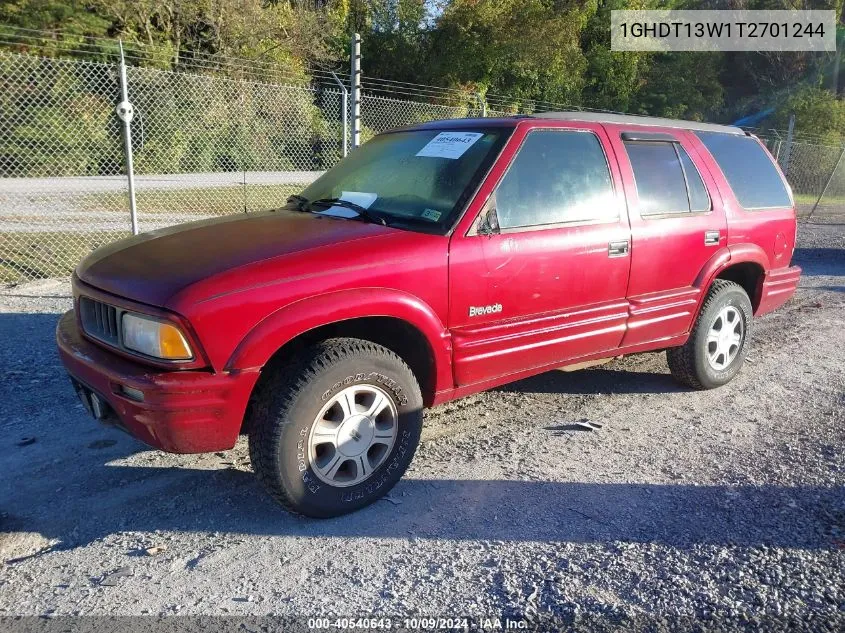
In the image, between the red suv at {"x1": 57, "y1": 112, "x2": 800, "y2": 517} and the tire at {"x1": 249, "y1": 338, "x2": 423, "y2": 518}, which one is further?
the tire at {"x1": 249, "y1": 338, "x2": 423, "y2": 518}

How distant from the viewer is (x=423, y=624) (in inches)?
93.7

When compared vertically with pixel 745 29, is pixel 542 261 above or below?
below

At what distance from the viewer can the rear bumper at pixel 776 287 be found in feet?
16.5

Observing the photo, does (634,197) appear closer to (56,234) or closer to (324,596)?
(324,596)

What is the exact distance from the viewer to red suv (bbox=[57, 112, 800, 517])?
2719mm

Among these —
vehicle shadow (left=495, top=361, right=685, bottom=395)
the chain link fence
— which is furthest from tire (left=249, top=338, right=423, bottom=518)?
the chain link fence

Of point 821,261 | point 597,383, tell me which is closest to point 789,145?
point 821,261

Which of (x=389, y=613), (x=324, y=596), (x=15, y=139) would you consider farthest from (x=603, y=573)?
(x=15, y=139)

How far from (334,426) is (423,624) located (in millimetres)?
965

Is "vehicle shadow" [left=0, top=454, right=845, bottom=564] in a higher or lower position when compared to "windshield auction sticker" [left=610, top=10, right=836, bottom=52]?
lower

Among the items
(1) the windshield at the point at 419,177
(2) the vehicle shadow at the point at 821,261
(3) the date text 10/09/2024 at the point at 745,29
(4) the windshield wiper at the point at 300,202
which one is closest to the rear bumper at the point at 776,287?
(1) the windshield at the point at 419,177

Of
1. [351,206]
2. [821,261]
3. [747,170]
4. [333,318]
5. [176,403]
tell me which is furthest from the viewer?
[821,261]

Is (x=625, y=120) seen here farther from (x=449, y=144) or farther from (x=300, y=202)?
(x=300, y=202)

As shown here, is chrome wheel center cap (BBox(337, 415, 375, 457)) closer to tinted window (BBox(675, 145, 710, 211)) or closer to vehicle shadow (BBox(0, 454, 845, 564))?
vehicle shadow (BBox(0, 454, 845, 564))
